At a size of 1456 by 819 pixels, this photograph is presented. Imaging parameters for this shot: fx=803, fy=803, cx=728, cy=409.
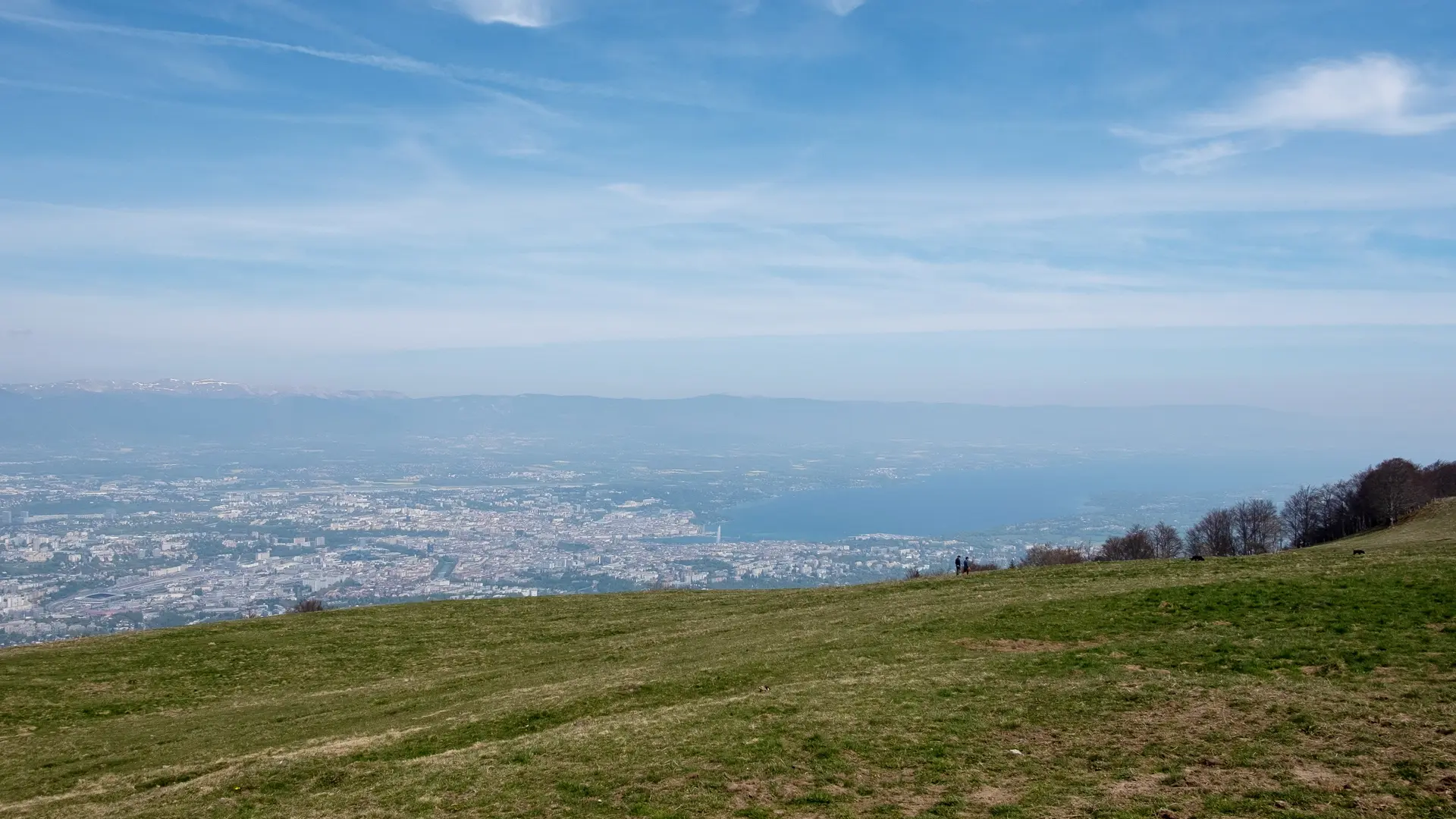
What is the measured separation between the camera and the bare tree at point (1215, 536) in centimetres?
8725

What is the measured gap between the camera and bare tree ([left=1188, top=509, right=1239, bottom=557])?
87250mm

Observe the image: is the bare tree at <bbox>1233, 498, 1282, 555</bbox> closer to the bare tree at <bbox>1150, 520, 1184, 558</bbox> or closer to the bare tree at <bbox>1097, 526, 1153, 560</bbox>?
the bare tree at <bbox>1150, 520, 1184, 558</bbox>

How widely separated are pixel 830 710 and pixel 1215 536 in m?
87.9

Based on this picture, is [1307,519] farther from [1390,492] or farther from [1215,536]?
[1390,492]

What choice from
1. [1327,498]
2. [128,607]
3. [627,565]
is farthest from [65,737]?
[627,565]

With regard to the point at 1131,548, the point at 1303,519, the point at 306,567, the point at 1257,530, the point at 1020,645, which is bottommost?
the point at 306,567

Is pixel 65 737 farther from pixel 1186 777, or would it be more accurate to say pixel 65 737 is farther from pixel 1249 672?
pixel 1249 672

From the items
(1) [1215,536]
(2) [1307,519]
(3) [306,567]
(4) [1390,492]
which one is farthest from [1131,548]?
(3) [306,567]

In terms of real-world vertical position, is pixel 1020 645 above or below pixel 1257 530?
above

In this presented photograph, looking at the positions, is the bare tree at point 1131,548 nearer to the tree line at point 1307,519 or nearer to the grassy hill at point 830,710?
the tree line at point 1307,519

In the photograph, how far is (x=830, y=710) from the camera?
1802cm

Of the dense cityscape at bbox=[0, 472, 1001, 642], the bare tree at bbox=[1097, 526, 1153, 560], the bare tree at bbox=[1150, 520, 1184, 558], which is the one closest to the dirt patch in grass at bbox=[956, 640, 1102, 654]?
the bare tree at bbox=[1097, 526, 1153, 560]

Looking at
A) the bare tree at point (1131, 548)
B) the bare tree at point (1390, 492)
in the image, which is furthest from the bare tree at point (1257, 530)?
the bare tree at point (1390, 492)

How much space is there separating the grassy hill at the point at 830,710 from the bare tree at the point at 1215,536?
58932mm
